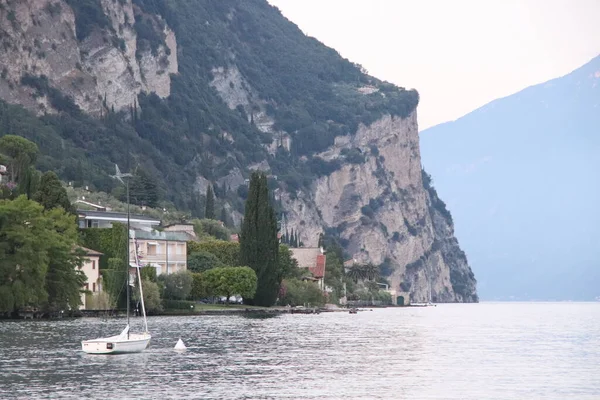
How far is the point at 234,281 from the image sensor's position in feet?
445

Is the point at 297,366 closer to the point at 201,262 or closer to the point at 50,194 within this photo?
the point at 50,194

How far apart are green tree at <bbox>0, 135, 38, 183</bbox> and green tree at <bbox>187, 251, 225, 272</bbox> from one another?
27.4 m

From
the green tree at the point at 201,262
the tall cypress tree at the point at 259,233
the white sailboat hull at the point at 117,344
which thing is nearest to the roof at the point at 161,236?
the green tree at the point at 201,262

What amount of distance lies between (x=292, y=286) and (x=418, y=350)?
94104 millimetres

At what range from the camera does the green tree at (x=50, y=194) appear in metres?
117

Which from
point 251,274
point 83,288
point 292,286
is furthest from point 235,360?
point 292,286

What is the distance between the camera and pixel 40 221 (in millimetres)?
100250

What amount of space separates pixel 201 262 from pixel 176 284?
1711 centimetres

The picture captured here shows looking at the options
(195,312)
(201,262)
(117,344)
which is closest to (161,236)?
(201,262)

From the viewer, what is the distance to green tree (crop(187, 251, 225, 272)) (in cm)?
14875

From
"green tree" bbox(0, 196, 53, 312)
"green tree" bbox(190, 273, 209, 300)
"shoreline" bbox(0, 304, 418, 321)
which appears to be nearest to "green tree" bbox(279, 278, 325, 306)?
"shoreline" bbox(0, 304, 418, 321)

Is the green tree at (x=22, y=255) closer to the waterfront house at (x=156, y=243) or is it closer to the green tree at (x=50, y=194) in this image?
the green tree at (x=50, y=194)

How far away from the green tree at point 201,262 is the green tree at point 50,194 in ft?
103

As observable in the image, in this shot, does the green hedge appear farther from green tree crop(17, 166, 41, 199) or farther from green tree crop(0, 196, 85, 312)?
green tree crop(0, 196, 85, 312)
